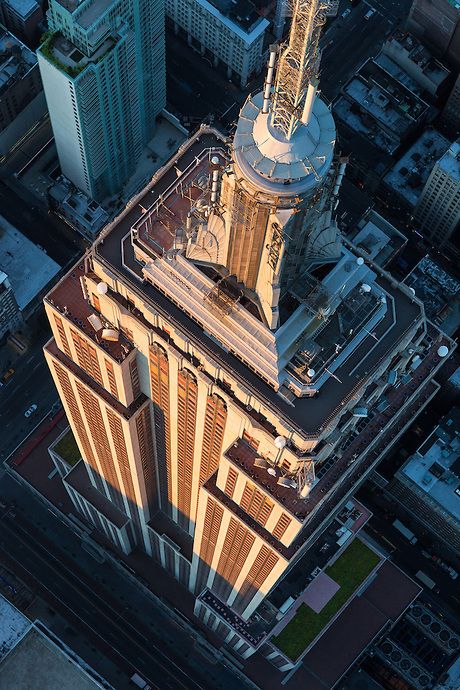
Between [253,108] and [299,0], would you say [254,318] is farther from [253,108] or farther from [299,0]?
[299,0]

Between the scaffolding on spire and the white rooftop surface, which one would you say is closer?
the scaffolding on spire

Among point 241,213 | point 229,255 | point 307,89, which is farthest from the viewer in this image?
point 229,255

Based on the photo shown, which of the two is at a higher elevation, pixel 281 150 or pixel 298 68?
pixel 298 68

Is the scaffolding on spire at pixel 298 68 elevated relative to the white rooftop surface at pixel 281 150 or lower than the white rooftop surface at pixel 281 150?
elevated

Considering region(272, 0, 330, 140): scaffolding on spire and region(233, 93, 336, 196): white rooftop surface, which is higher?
region(272, 0, 330, 140): scaffolding on spire

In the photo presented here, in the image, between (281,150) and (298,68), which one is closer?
(298,68)

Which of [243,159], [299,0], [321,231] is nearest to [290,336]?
[321,231]

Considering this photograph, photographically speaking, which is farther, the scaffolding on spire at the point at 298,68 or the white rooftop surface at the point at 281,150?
the white rooftop surface at the point at 281,150

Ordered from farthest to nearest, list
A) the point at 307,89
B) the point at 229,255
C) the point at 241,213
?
the point at 229,255
the point at 241,213
the point at 307,89
